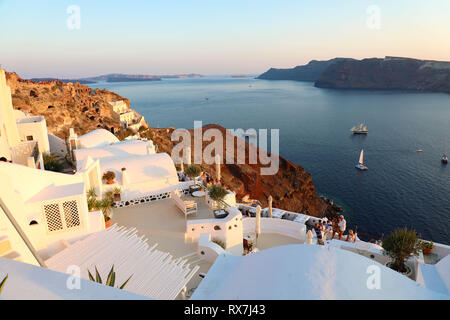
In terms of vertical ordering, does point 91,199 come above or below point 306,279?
below

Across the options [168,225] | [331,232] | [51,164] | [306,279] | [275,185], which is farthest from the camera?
[275,185]

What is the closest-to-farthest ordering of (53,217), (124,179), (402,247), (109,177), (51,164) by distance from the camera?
(53,217), (402,247), (109,177), (124,179), (51,164)

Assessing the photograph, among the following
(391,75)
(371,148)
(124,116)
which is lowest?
(371,148)

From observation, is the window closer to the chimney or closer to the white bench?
the white bench

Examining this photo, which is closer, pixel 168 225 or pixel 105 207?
pixel 168 225

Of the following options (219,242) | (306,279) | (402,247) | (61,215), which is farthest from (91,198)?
(402,247)

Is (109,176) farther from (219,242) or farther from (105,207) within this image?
(219,242)

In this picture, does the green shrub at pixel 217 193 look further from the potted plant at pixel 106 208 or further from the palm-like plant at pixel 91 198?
the palm-like plant at pixel 91 198

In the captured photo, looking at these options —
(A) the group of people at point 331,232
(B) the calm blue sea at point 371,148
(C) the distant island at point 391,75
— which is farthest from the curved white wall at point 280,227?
(C) the distant island at point 391,75

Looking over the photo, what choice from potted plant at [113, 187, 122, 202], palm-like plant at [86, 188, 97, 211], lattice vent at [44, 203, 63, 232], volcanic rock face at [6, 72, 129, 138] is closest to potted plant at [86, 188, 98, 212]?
palm-like plant at [86, 188, 97, 211]
